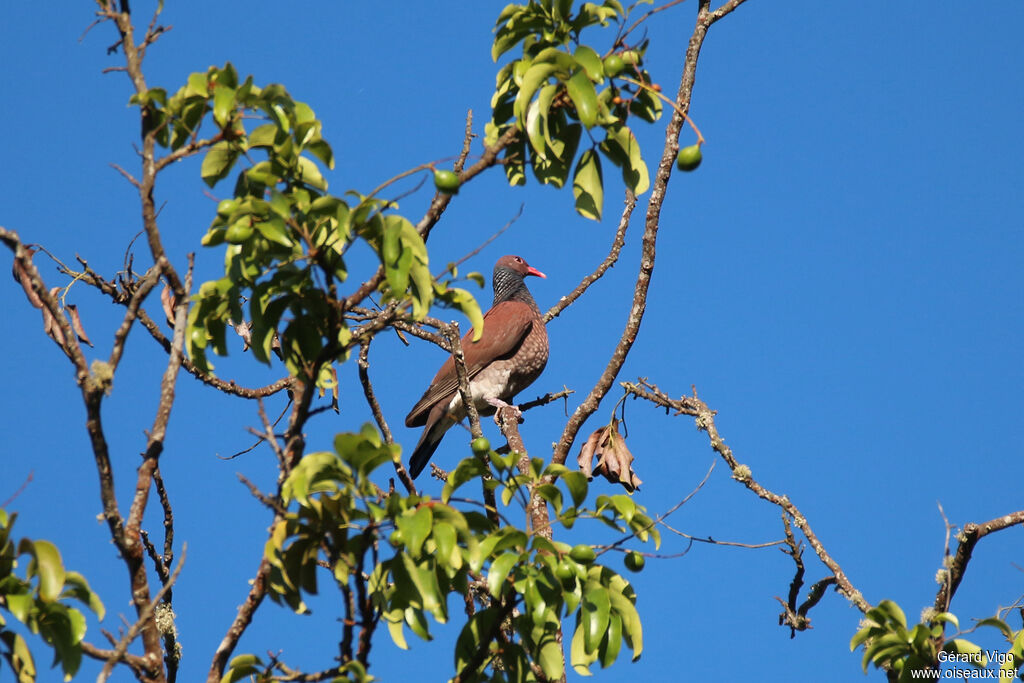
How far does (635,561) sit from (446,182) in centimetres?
101

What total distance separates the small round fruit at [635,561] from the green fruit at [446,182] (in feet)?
3.16

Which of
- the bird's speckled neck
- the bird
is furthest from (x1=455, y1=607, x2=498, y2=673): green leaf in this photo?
the bird's speckled neck

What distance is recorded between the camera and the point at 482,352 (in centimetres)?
598

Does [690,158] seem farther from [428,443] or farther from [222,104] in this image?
[428,443]

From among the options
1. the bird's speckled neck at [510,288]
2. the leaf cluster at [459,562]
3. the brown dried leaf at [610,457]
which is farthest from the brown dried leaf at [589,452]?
the bird's speckled neck at [510,288]

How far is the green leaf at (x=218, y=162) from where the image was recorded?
2036mm

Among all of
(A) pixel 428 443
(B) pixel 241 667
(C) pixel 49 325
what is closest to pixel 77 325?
(C) pixel 49 325

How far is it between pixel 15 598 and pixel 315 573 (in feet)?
1.81

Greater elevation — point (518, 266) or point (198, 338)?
point (518, 266)

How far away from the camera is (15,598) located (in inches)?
72.1

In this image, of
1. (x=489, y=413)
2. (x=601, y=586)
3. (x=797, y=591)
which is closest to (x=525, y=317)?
(x=489, y=413)

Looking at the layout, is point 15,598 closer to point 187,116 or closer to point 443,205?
point 187,116

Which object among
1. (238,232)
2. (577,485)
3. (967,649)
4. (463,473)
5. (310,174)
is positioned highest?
(310,174)

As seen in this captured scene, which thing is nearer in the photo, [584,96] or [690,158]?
[584,96]
